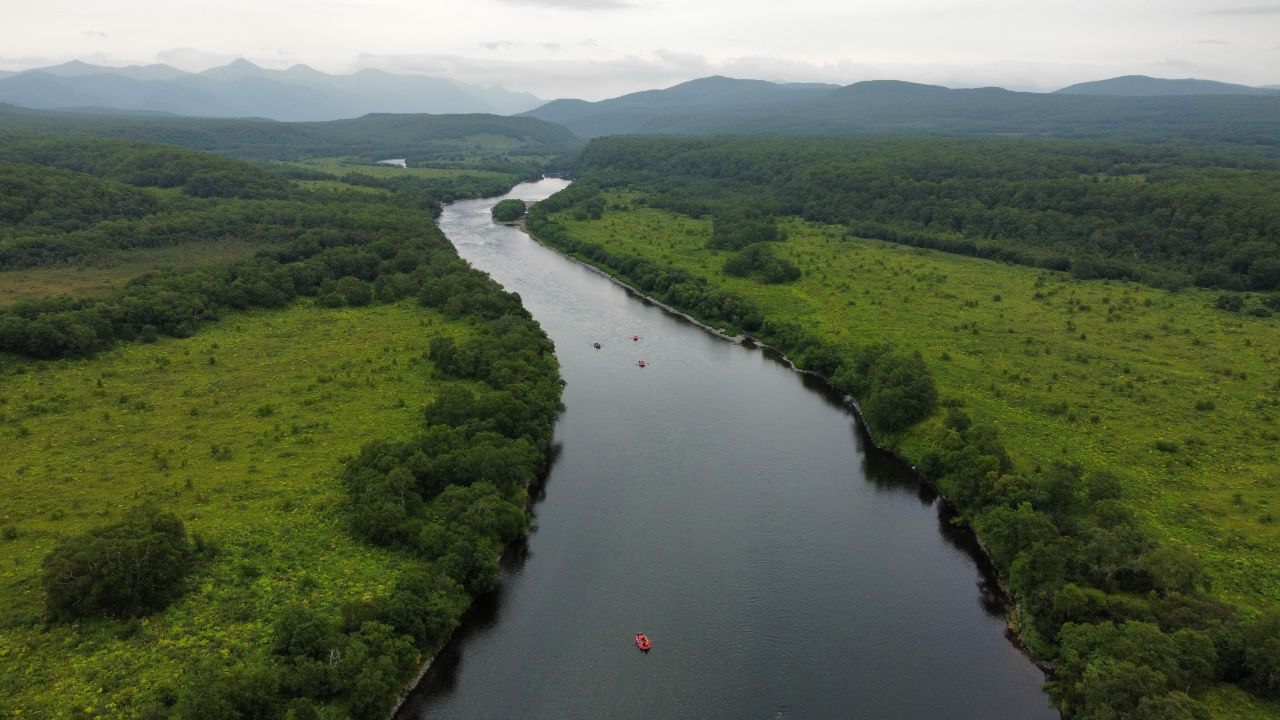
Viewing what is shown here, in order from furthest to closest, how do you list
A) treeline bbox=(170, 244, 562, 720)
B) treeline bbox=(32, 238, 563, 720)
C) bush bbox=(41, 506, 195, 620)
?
bush bbox=(41, 506, 195, 620)
treeline bbox=(32, 238, 563, 720)
treeline bbox=(170, 244, 562, 720)

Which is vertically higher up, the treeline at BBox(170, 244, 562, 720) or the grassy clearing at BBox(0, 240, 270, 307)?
the grassy clearing at BBox(0, 240, 270, 307)

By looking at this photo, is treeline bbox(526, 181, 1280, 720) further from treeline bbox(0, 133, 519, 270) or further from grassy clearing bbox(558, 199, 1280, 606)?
treeline bbox(0, 133, 519, 270)

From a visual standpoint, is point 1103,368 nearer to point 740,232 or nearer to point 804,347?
point 804,347

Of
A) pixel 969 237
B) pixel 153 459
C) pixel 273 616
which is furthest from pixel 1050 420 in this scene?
pixel 969 237

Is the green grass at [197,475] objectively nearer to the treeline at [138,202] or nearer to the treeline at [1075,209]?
the treeline at [138,202]

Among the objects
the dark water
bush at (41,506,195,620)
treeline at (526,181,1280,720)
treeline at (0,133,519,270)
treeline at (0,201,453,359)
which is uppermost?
treeline at (0,133,519,270)

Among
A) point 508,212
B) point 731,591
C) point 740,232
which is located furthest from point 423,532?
point 508,212

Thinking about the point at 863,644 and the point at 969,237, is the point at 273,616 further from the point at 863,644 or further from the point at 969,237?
the point at 969,237

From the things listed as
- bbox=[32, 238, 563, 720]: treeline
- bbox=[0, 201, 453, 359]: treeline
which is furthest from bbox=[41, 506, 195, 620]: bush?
bbox=[0, 201, 453, 359]: treeline
